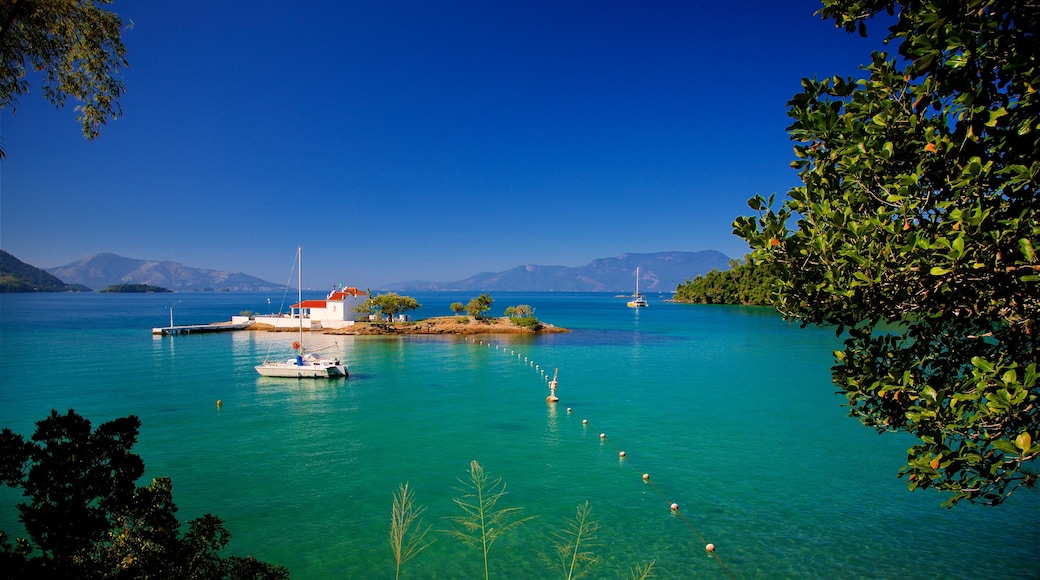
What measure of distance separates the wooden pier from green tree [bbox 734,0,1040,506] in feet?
231

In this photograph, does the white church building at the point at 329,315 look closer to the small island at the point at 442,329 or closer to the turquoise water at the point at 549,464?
the small island at the point at 442,329

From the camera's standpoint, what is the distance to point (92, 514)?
4.97 meters

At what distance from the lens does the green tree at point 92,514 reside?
4676 millimetres

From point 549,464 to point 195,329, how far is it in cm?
6206

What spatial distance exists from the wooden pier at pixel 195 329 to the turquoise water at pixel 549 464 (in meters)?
20.9

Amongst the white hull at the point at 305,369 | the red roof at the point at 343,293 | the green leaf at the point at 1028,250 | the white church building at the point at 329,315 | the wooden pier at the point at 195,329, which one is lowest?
the white hull at the point at 305,369

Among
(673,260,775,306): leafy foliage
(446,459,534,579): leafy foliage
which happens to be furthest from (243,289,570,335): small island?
(673,260,775,306): leafy foliage

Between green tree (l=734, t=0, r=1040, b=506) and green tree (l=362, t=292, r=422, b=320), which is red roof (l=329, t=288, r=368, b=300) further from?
green tree (l=734, t=0, r=1040, b=506)

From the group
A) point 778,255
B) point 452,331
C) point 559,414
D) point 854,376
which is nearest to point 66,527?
point 778,255

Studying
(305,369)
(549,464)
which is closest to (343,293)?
(305,369)

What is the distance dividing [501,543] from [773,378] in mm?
28018

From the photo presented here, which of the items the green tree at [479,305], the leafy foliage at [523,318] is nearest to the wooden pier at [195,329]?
the green tree at [479,305]

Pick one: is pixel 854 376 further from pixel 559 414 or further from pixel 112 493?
pixel 559 414

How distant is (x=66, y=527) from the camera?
4754 millimetres
